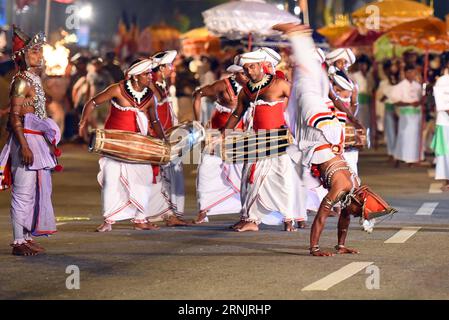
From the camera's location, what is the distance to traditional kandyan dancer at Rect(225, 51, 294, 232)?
Result: 1482 cm

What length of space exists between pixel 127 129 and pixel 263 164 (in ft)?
5.06

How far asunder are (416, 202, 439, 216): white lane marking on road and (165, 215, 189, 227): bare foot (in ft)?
9.44

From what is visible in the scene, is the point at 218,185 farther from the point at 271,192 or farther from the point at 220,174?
the point at 271,192

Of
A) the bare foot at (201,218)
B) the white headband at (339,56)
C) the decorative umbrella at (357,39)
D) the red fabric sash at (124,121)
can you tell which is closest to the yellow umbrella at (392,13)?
the decorative umbrella at (357,39)

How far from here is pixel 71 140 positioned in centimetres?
3281

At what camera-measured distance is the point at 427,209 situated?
683 inches

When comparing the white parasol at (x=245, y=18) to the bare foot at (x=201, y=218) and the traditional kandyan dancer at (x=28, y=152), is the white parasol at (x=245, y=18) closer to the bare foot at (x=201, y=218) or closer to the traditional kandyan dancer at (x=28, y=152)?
the bare foot at (x=201, y=218)

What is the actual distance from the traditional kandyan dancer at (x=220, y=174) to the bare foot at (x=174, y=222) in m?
0.32

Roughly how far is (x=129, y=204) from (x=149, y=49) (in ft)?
135

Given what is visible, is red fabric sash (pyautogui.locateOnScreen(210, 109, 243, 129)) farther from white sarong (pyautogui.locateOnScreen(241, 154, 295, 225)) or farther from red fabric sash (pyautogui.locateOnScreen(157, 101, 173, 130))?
white sarong (pyautogui.locateOnScreen(241, 154, 295, 225))

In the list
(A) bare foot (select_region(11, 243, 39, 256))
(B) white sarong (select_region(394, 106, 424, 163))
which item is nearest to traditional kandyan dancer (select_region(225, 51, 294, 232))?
(A) bare foot (select_region(11, 243, 39, 256))

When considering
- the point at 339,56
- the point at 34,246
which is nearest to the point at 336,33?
the point at 339,56

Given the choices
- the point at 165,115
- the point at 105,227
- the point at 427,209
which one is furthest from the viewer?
the point at 427,209

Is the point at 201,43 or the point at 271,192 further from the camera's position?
the point at 201,43
